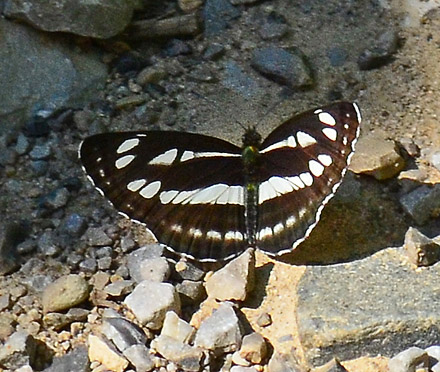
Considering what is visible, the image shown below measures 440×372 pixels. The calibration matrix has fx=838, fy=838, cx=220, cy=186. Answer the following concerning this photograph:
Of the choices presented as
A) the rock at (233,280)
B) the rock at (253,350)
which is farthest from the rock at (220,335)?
the rock at (233,280)

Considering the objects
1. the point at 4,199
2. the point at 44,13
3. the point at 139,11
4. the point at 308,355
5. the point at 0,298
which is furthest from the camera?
the point at 139,11

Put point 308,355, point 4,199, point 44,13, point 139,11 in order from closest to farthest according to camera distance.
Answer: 1. point 308,355
2. point 4,199
3. point 44,13
4. point 139,11

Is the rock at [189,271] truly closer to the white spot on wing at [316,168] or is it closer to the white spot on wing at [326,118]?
the white spot on wing at [316,168]

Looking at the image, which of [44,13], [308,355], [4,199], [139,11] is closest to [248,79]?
[139,11]

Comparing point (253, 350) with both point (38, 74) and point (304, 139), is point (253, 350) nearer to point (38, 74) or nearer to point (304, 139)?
point (304, 139)

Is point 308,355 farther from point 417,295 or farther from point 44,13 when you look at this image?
point 44,13

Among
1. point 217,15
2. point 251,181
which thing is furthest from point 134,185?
point 217,15

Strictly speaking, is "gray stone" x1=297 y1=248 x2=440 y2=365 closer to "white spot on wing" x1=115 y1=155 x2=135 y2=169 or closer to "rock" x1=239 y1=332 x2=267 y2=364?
"rock" x1=239 y1=332 x2=267 y2=364

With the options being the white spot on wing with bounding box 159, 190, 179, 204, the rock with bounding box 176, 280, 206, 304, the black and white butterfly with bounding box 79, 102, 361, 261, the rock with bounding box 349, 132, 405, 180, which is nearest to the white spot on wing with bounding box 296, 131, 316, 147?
the black and white butterfly with bounding box 79, 102, 361, 261
